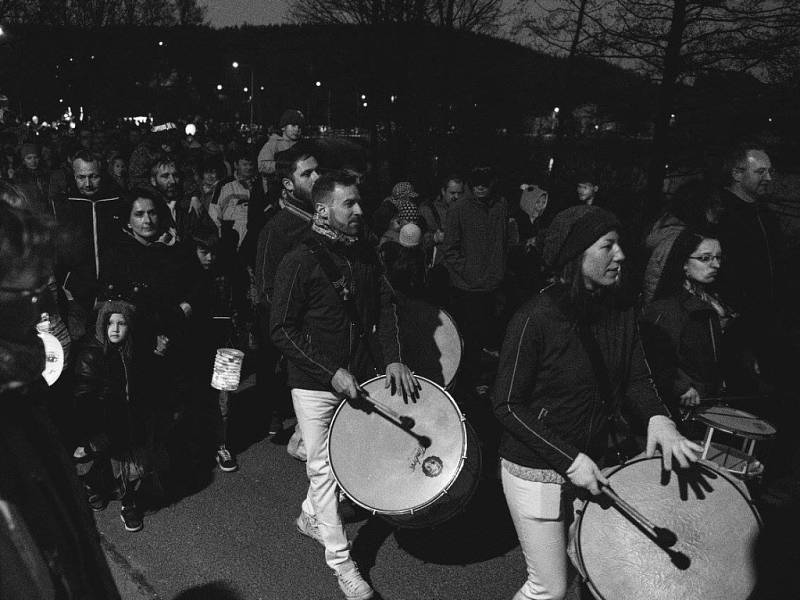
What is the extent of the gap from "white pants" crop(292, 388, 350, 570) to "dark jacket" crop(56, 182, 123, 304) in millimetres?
2504

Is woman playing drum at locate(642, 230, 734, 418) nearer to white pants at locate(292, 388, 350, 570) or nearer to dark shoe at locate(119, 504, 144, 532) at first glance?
white pants at locate(292, 388, 350, 570)

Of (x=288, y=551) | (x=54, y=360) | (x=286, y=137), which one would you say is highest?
(x=286, y=137)

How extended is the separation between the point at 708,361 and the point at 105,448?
12.0 feet

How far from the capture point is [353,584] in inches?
137

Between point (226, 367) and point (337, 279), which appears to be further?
point (226, 367)

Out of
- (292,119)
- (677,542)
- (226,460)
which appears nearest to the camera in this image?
(677,542)

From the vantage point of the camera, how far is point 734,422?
3.78 m

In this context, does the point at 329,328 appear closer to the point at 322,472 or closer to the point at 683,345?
the point at 322,472

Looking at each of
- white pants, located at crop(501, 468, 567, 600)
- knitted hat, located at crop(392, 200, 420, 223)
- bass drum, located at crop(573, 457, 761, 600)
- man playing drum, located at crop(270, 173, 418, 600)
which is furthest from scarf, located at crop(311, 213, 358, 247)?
knitted hat, located at crop(392, 200, 420, 223)

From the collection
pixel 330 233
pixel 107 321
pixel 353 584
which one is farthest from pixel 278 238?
pixel 353 584

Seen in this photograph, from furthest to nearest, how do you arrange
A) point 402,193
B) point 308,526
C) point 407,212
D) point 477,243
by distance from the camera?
point 402,193, point 407,212, point 477,243, point 308,526

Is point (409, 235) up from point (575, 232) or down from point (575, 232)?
down

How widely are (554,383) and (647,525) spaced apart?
595 mm

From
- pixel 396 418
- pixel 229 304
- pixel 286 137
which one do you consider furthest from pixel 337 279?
pixel 286 137
